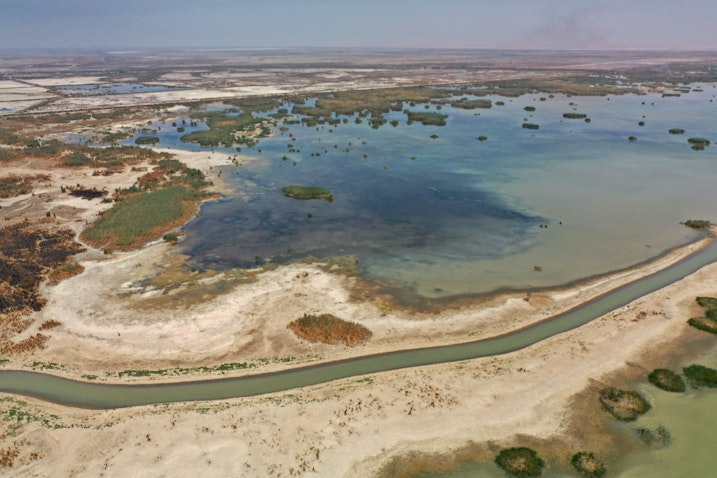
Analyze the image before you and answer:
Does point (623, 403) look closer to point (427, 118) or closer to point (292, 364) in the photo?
point (292, 364)

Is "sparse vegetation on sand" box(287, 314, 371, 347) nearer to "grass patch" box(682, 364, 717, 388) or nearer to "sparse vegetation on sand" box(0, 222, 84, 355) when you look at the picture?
"sparse vegetation on sand" box(0, 222, 84, 355)

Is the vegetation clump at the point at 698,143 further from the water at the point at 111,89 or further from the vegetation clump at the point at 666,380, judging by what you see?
the water at the point at 111,89

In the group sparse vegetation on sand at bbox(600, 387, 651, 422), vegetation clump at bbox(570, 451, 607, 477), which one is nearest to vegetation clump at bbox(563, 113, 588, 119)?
sparse vegetation on sand at bbox(600, 387, 651, 422)

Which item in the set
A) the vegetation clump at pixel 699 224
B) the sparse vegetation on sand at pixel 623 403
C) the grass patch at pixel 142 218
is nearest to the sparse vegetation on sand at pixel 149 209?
the grass patch at pixel 142 218

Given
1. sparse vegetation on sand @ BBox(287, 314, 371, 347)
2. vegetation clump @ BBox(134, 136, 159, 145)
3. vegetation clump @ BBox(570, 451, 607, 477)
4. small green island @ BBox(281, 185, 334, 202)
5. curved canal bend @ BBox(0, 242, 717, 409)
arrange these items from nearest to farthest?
vegetation clump @ BBox(570, 451, 607, 477), curved canal bend @ BBox(0, 242, 717, 409), sparse vegetation on sand @ BBox(287, 314, 371, 347), small green island @ BBox(281, 185, 334, 202), vegetation clump @ BBox(134, 136, 159, 145)

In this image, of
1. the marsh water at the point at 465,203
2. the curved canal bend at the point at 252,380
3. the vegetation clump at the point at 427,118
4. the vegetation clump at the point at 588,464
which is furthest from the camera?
the vegetation clump at the point at 427,118

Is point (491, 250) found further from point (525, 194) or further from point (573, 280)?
point (525, 194)

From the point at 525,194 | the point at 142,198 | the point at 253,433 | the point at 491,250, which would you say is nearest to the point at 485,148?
the point at 525,194
